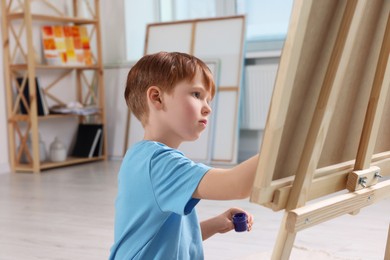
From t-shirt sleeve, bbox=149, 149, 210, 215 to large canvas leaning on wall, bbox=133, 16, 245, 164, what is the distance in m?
3.57

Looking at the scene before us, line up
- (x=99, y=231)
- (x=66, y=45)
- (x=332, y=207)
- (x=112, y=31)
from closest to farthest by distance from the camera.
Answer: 1. (x=332, y=207)
2. (x=99, y=231)
3. (x=66, y=45)
4. (x=112, y=31)

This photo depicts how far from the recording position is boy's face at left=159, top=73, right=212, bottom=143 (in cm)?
121

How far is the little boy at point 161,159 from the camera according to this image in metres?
1.14

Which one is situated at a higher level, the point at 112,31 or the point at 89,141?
the point at 112,31

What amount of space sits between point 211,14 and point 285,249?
4.28 metres

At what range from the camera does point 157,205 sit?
1185 mm

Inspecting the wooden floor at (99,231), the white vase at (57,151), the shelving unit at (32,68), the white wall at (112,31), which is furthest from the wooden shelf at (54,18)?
the wooden floor at (99,231)

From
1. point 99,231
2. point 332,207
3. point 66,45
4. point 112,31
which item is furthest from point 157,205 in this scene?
point 112,31

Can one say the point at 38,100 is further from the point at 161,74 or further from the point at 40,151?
the point at 161,74

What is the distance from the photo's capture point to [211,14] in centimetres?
523

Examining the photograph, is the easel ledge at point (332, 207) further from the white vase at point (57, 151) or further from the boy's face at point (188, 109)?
the white vase at point (57, 151)

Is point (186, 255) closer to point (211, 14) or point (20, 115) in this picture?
point (20, 115)

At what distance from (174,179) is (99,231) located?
176cm

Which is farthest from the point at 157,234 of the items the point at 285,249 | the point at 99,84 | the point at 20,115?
the point at 99,84
